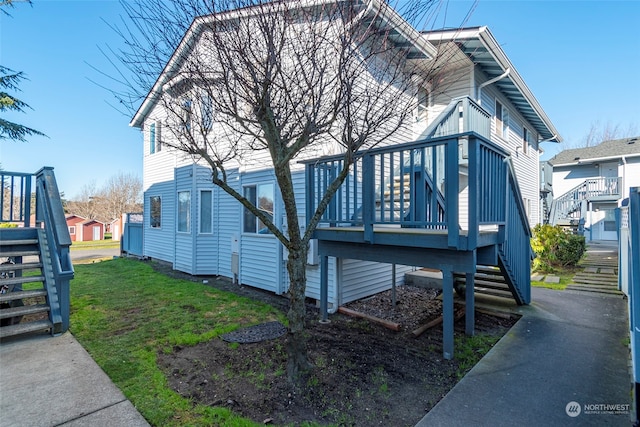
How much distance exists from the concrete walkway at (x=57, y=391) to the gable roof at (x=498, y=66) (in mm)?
6025

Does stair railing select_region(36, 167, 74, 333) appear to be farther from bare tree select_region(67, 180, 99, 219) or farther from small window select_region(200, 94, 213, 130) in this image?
bare tree select_region(67, 180, 99, 219)

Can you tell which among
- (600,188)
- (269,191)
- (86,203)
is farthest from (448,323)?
(86,203)

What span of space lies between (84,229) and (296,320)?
39.4 m

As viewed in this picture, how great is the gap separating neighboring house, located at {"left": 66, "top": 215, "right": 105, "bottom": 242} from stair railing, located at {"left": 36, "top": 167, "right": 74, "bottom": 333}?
3430 centimetres

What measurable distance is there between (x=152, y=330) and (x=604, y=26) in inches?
597

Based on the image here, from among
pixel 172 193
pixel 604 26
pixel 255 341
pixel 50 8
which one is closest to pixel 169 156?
pixel 172 193

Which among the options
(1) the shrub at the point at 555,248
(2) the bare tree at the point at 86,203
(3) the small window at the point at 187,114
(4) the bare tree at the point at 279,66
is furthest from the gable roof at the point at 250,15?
(2) the bare tree at the point at 86,203

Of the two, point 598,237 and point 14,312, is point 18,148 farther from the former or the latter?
point 598,237

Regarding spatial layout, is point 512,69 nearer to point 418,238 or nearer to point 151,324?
point 418,238

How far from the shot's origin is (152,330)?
181 inches

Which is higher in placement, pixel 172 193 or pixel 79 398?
pixel 172 193

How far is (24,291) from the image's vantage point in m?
4.29

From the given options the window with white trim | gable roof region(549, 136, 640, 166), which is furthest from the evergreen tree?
gable roof region(549, 136, 640, 166)

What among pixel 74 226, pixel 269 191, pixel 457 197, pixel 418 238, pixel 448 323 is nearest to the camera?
pixel 457 197
